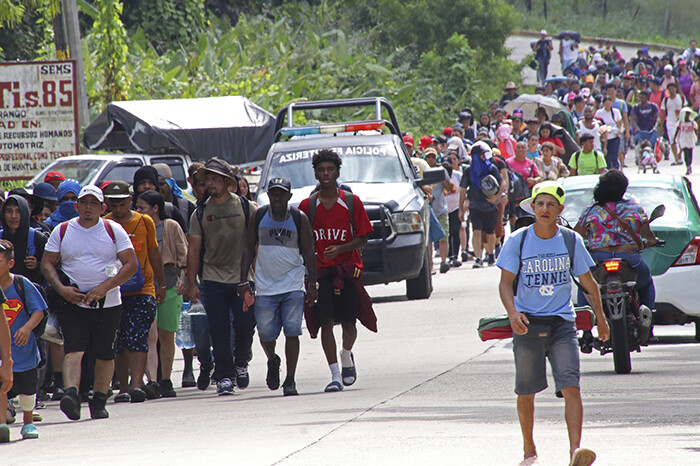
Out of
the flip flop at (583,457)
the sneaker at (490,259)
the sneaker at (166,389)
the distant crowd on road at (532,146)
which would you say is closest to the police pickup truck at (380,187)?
the distant crowd on road at (532,146)

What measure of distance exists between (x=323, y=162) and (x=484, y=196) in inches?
382

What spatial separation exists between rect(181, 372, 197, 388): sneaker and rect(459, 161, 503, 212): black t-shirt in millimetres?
9127

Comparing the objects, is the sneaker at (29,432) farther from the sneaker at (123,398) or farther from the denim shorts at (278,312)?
the denim shorts at (278,312)

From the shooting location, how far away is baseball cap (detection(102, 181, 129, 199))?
35.4ft

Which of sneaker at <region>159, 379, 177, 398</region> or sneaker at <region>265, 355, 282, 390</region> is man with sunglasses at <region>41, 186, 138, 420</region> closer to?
sneaker at <region>159, 379, 177, 398</region>

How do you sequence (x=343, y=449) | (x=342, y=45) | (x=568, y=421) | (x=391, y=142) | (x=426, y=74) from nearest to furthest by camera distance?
(x=568, y=421) → (x=343, y=449) → (x=391, y=142) → (x=342, y=45) → (x=426, y=74)

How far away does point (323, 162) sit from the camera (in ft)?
36.7

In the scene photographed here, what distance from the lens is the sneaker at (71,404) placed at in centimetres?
1002

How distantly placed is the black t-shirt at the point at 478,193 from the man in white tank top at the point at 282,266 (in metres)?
9.87

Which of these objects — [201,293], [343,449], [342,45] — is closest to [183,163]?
[201,293]

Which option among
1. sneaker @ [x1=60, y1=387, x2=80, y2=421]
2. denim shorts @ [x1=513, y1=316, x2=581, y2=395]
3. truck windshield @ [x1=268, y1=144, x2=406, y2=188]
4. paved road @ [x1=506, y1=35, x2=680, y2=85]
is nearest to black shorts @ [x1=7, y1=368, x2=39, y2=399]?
sneaker @ [x1=60, y1=387, x2=80, y2=421]

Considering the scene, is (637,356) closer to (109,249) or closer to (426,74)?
(109,249)

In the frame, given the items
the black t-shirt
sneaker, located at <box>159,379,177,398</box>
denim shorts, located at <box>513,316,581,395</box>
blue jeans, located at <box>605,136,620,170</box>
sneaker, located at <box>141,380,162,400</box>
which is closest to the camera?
denim shorts, located at <box>513,316,581,395</box>

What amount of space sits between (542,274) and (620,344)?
3.49 m
